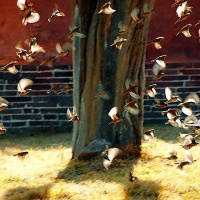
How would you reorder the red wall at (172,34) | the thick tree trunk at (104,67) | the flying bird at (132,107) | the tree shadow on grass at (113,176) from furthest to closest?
1. the red wall at (172,34)
2. the flying bird at (132,107)
3. the thick tree trunk at (104,67)
4. the tree shadow on grass at (113,176)

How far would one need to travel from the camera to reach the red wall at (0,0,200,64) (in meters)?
7.07

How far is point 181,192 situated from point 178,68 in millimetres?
2978

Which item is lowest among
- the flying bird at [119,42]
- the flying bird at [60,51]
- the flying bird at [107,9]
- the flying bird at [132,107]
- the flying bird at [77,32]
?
the flying bird at [132,107]

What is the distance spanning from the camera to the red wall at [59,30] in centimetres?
707

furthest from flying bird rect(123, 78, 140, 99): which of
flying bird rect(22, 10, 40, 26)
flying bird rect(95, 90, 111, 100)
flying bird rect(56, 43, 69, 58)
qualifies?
flying bird rect(22, 10, 40, 26)

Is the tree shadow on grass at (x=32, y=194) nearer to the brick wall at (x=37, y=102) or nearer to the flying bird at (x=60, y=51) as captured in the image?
the flying bird at (x=60, y=51)

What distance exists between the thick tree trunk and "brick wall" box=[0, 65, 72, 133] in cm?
186

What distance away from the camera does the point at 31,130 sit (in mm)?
7465

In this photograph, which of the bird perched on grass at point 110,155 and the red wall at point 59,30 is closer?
the bird perched on grass at point 110,155

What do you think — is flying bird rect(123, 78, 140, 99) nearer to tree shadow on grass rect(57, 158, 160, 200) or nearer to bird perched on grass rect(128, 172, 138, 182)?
tree shadow on grass rect(57, 158, 160, 200)

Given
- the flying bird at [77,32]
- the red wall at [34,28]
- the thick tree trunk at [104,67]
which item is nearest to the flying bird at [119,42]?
the thick tree trunk at [104,67]

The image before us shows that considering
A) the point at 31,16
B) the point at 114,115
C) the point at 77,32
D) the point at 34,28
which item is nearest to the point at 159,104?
the point at 114,115

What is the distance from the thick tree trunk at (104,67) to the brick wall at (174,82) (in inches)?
77.0

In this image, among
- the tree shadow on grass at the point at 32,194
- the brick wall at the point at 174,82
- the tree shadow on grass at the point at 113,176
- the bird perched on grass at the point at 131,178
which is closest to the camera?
the tree shadow on grass at the point at 32,194
